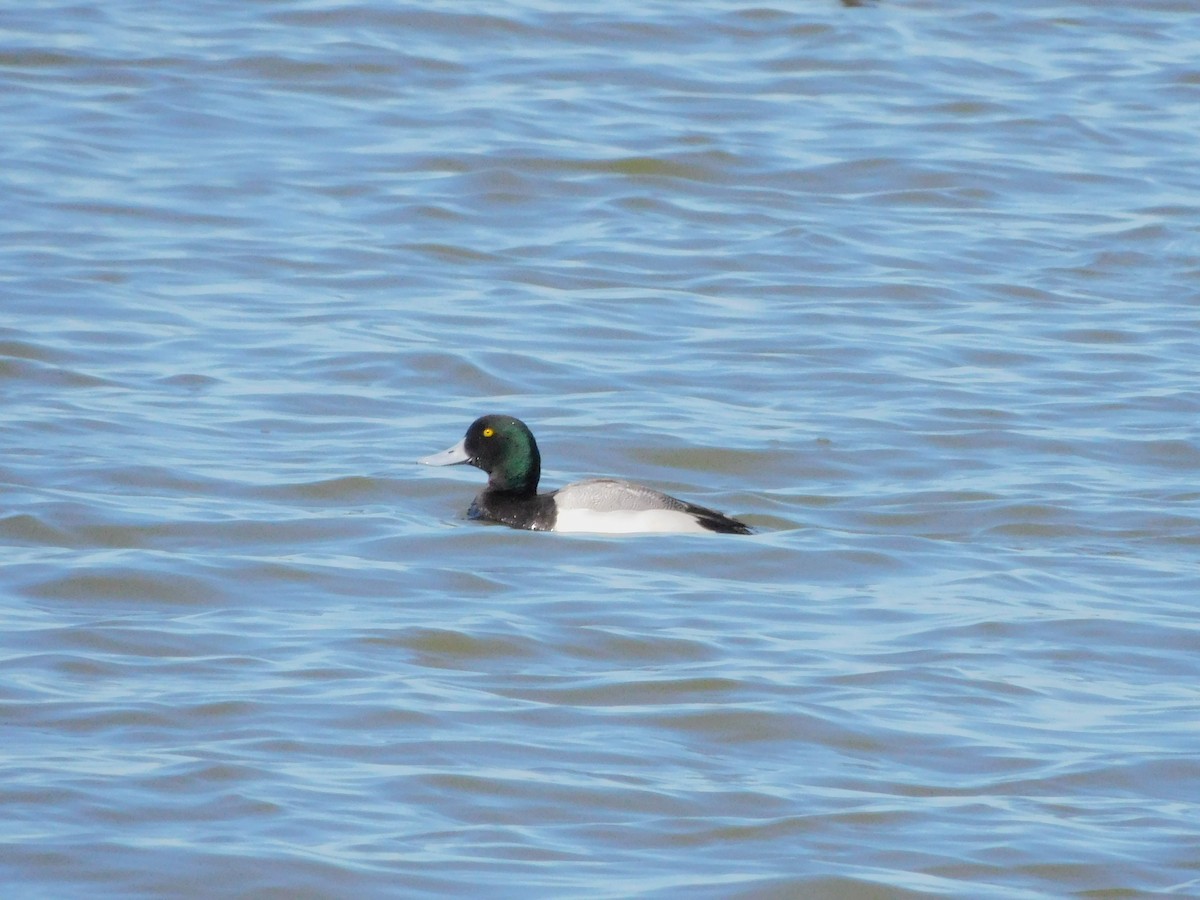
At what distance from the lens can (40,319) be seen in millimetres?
11695

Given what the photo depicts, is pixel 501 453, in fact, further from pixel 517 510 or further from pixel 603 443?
pixel 603 443

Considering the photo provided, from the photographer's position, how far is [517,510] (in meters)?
9.51

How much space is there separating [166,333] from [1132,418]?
5.02 metres

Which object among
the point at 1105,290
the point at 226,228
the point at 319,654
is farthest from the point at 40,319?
the point at 1105,290

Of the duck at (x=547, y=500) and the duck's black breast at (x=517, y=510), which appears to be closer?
the duck at (x=547, y=500)

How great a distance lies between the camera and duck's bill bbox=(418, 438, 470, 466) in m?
9.74

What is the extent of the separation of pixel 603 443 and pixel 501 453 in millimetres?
938

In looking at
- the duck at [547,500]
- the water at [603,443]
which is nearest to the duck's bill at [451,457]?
the duck at [547,500]

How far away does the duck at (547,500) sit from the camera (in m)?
9.05

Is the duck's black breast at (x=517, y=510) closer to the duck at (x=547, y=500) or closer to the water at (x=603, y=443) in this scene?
the duck at (x=547, y=500)

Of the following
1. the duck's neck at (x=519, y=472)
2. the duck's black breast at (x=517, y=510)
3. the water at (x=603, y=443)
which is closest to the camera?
the water at (x=603, y=443)

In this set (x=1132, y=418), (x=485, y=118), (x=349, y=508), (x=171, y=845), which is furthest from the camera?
(x=485, y=118)

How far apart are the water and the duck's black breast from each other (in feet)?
0.82

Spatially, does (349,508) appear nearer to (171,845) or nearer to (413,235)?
(171,845)
